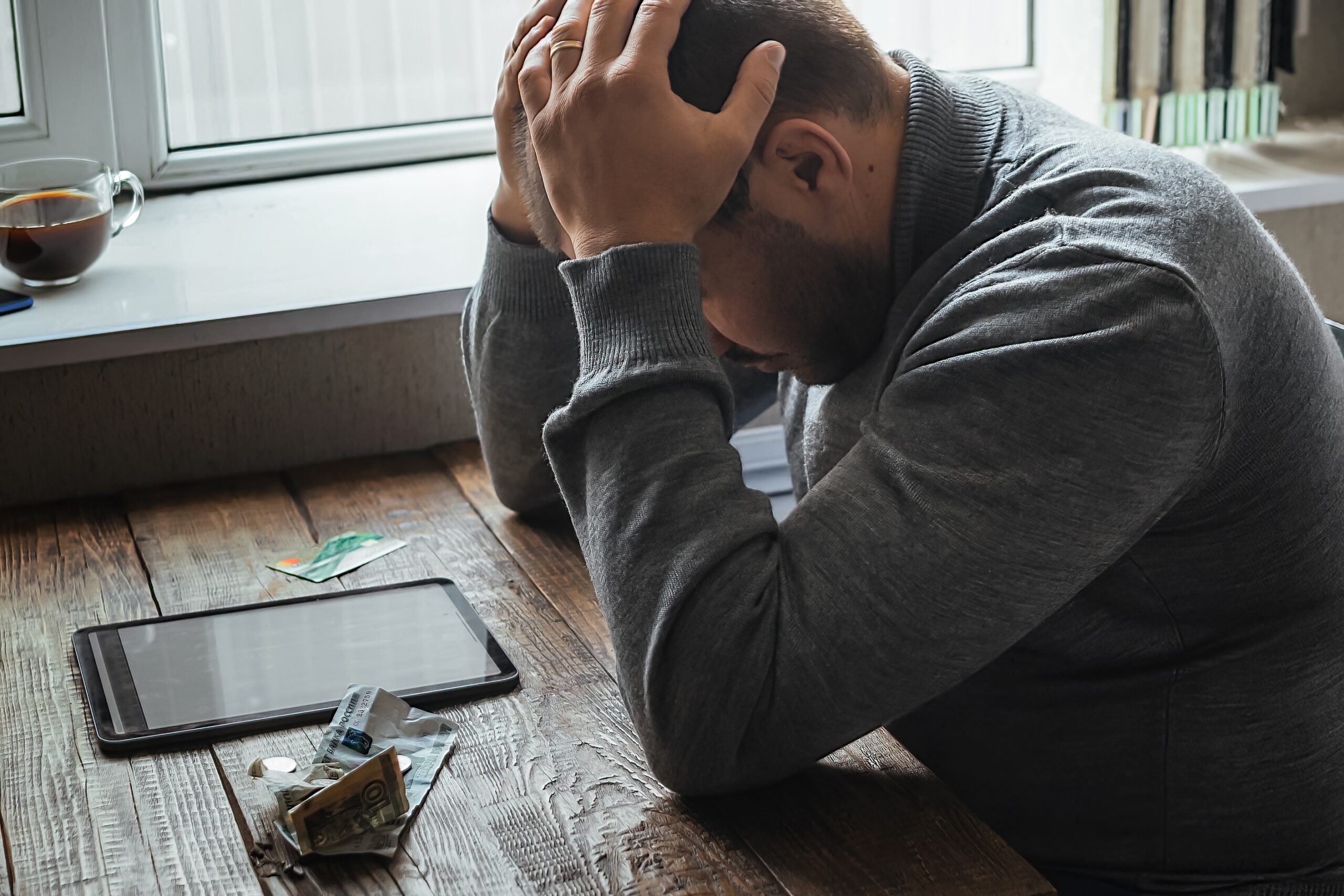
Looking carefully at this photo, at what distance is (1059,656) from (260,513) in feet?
2.71

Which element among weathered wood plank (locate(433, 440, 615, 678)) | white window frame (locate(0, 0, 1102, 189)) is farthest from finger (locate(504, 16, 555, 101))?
white window frame (locate(0, 0, 1102, 189))

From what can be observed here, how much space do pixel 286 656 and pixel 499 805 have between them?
0.95ft

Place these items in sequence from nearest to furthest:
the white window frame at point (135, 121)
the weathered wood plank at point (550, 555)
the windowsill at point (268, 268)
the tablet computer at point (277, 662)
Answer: the tablet computer at point (277, 662)
the weathered wood plank at point (550, 555)
the windowsill at point (268, 268)
the white window frame at point (135, 121)

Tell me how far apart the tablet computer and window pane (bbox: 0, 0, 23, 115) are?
3.27 ft

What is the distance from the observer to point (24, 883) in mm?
802

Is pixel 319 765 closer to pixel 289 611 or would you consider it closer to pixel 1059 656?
pixel 289 611

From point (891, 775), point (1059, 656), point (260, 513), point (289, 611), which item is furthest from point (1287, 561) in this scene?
point (260, 513)

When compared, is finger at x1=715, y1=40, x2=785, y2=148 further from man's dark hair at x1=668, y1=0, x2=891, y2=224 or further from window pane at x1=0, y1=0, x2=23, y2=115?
window pane at x1=0, y1=0, x2=23, y2=115

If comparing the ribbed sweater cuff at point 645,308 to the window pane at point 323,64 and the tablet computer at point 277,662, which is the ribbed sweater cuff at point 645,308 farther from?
the window pane at point 323,64

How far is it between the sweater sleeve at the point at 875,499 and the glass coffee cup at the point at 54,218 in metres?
0.90

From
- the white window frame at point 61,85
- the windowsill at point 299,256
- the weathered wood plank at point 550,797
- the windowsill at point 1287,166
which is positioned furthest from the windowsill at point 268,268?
the windowsill at point 1287,166

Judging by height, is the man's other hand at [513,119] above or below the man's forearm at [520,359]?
above

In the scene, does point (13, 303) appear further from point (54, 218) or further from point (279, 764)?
point (279, 764)

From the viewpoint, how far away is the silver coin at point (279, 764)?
0.93 meters
